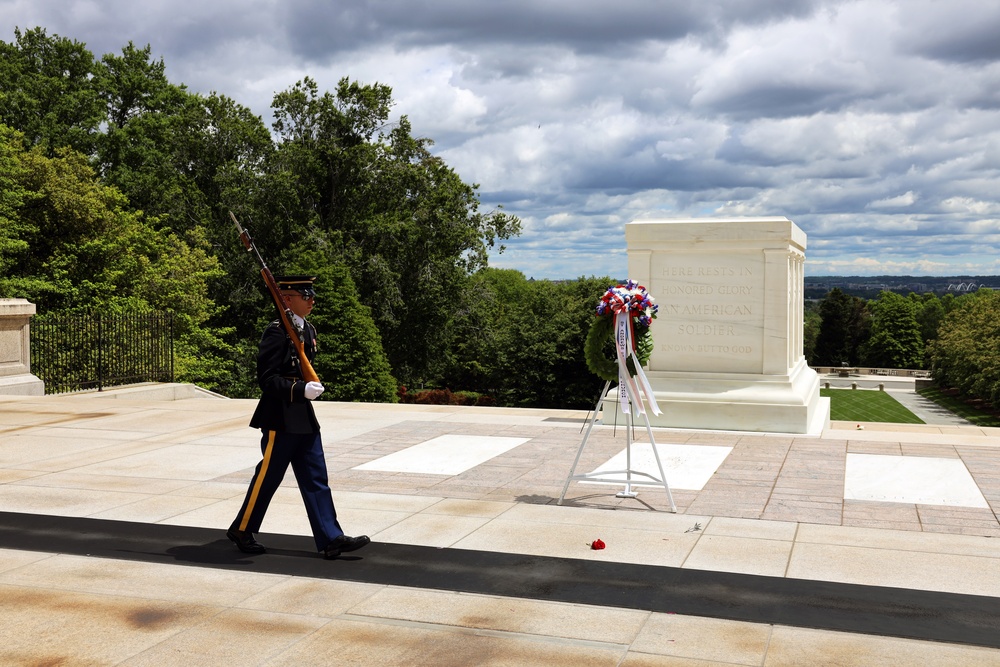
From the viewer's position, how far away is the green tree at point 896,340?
12306 centimetres

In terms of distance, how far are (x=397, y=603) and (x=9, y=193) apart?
2753 cm

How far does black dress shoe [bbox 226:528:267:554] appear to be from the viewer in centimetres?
676

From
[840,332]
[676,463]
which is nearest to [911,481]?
[676,463]

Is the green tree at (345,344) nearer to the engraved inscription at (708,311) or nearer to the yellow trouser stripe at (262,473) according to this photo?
the engraved inscription at (708,311)

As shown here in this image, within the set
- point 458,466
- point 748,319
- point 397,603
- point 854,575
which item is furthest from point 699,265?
point 397,603

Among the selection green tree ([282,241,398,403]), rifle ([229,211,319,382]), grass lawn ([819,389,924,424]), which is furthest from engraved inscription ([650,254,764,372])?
grass lawn ([819,389,924,424])

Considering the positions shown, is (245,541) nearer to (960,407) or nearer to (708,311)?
(708,311)

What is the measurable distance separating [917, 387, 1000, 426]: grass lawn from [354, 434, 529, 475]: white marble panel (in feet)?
196

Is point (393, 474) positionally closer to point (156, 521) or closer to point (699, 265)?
point (156, 521)

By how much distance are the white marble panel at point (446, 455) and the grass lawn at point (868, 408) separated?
4977 cm

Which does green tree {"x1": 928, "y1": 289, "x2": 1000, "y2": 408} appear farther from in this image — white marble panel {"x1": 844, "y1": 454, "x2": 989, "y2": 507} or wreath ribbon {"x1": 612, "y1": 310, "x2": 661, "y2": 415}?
wreath ribbon {"x1": 612, "y1": 310, "x2": 661, "y2": 415}

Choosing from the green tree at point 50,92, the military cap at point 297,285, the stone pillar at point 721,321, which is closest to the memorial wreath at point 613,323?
the military cap at point 297,285

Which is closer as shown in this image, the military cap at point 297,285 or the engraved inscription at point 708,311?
the military cap at point 297,285

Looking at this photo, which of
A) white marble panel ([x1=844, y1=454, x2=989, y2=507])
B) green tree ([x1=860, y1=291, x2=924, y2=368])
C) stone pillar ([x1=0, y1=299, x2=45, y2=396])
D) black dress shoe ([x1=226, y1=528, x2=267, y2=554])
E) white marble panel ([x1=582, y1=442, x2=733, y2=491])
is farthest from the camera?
green tree ([x1=860, y1=291, x2=924, y2=368])
